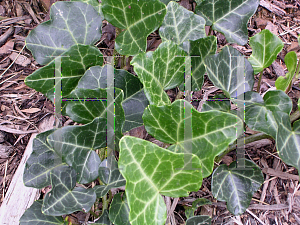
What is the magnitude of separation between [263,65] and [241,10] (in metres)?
0.25

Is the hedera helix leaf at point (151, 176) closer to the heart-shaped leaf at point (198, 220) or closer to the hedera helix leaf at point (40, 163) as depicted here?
the heart-shaped leaf at point (198, 220)

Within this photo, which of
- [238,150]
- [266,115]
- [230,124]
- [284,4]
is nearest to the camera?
[230,124]

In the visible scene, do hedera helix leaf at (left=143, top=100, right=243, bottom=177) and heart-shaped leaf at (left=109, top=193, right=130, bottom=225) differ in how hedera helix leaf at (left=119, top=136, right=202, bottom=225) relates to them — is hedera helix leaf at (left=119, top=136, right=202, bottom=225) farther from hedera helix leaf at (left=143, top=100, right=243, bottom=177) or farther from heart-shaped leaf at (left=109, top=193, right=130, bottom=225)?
heart-shaped leaf at (left=109, top=193, right=130, bottom=225)

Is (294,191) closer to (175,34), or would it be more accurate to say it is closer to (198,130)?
(198,130)

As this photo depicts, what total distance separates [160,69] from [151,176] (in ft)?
1.25

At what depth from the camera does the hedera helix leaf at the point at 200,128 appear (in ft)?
2.53

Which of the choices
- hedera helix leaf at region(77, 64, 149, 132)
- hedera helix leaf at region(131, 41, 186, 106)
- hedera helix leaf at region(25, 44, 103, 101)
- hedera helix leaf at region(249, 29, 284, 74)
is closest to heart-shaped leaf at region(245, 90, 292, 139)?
hedera helix leaf at region(249, 29, 284, 74)

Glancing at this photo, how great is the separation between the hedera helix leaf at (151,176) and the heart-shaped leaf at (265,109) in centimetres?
34

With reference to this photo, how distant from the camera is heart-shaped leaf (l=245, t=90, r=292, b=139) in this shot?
0.94 metres

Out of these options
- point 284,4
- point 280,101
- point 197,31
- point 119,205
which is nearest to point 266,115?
point 280,101

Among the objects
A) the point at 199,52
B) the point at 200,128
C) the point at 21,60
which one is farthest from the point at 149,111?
the point at 21,60

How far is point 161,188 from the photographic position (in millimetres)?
792

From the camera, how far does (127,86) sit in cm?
102

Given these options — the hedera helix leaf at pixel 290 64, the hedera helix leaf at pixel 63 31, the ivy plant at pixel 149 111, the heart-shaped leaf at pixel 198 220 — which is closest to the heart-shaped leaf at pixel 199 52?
the ivy plant at pixel 149 111
